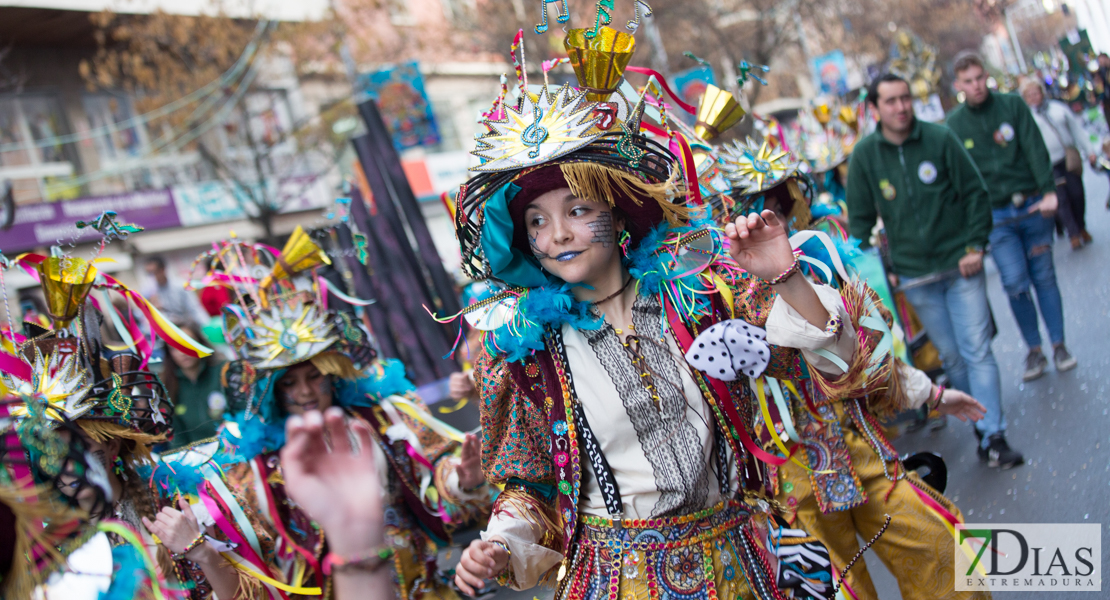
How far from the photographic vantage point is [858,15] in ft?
84.6

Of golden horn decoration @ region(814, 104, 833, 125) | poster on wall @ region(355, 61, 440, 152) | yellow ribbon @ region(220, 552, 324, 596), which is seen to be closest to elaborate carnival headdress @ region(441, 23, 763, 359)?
yellow ribbon @ region(220, 552, 324, 596)

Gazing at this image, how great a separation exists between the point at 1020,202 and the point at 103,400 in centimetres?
550

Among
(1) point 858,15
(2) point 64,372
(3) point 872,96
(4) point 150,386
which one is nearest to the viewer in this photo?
(2) point 64,372

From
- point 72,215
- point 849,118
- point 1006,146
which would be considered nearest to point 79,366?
point 1006,146

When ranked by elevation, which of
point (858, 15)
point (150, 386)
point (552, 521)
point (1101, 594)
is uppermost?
point (858, 15)

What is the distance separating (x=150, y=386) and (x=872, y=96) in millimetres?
4217

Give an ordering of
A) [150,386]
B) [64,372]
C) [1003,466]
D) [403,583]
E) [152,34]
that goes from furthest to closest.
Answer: [152,34], [1003,466], [403,583], [150,386], [64,372]

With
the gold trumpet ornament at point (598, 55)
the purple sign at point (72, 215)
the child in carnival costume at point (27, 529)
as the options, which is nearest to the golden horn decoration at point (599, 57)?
the gold trumpet ornament at point (598, 55)

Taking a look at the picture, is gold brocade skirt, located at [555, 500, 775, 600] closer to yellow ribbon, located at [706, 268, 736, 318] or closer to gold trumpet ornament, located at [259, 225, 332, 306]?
yellow ribbon, located at [706, 268, 736, 318]

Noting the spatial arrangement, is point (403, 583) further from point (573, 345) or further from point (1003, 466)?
point (1003, 466)

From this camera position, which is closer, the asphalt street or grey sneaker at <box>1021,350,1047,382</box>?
the asphalt street

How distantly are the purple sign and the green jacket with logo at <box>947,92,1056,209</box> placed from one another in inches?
546

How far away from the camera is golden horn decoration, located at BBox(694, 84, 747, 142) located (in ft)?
12.5

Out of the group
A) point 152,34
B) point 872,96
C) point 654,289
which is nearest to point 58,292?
point 654,289
